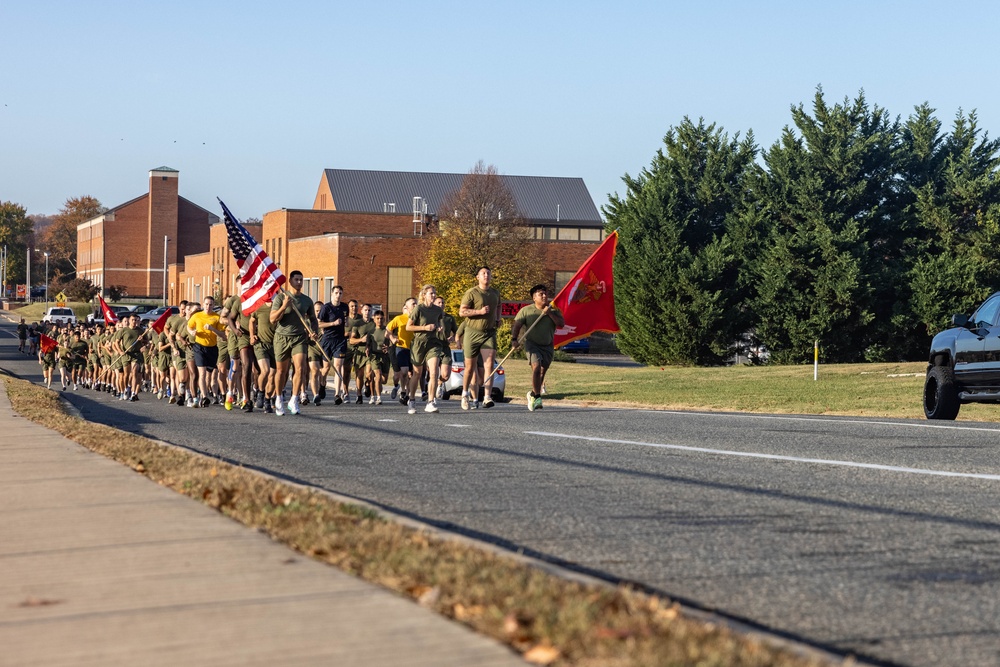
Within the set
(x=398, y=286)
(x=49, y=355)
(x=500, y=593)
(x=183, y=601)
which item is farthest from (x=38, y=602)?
(x=398, y=286)

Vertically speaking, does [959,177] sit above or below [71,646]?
above

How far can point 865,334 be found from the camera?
45969 mm

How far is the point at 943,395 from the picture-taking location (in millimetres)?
17656

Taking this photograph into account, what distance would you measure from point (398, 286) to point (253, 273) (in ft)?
181

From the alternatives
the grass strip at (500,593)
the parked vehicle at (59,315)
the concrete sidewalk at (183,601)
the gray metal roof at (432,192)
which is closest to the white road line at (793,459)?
the grass strip at (500,593)

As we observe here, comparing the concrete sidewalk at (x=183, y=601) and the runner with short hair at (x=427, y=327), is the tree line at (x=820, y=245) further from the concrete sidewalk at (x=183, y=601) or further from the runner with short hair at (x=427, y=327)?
the concrete sidewalk at (x=183, y=601)

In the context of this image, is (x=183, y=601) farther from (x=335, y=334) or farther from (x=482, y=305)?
(x=335, y=334)

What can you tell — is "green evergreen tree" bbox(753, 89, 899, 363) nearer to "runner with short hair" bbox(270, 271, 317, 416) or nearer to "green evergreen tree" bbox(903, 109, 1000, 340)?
"green evergreen tree" bbox(903, 109, 1000, 340)

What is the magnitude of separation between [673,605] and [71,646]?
7.00 feet

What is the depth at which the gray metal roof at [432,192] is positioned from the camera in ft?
331

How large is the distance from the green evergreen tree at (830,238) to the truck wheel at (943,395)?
2676cm

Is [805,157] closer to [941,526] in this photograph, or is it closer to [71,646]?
[941,526]

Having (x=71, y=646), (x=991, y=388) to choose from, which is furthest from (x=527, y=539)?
(x=991, y=388)

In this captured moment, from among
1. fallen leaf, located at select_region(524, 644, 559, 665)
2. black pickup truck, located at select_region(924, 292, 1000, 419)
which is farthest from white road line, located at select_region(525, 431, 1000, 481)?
fallen leaf, located at select_region(524, 644, 559, 665)
